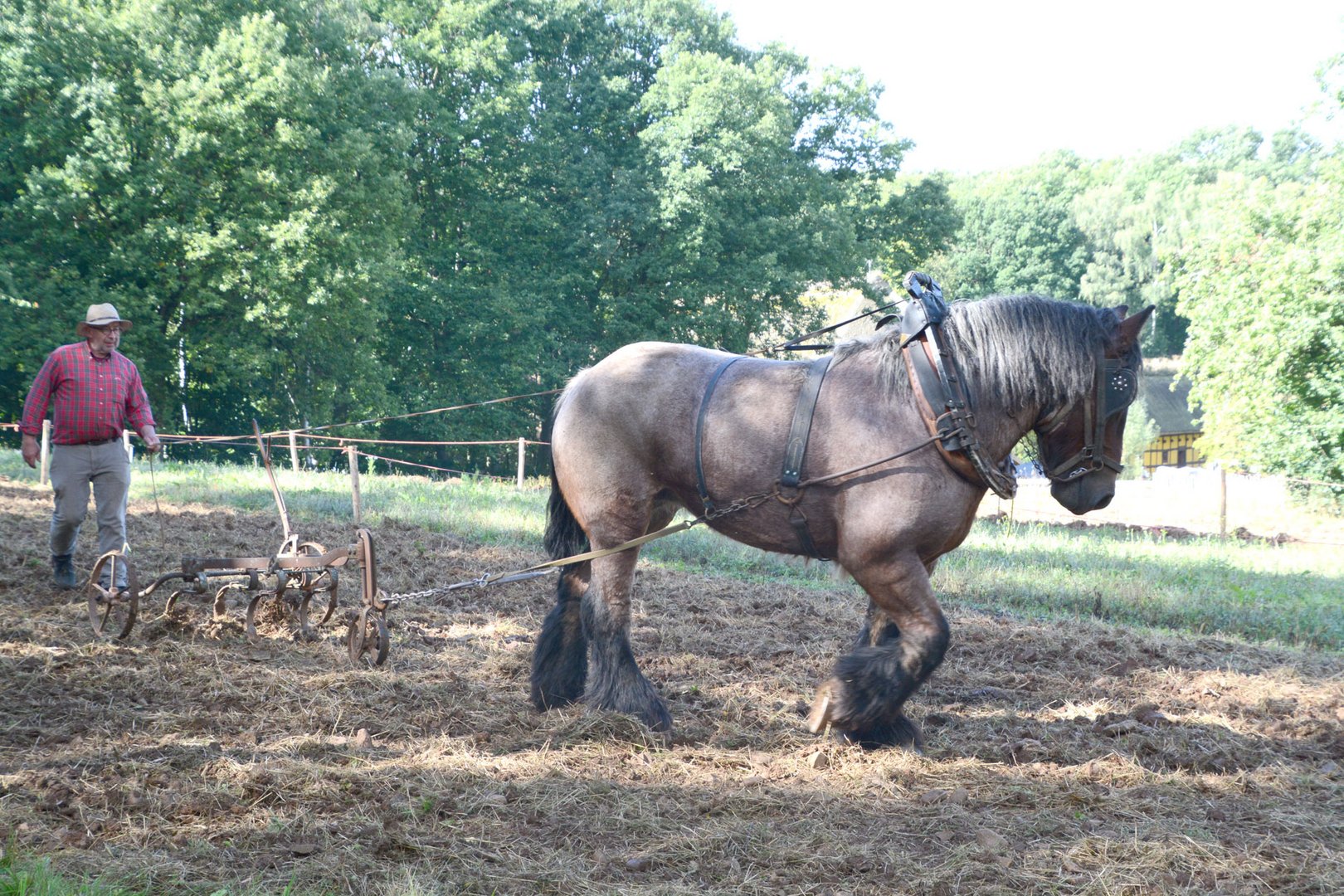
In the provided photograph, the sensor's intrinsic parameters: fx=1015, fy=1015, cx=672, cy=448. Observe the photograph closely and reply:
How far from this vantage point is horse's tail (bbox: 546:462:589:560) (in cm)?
514

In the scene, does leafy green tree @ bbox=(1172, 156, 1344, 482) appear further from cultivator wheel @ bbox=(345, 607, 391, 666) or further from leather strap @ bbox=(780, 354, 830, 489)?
cultivator wheel @ bbox=(345, 607, 391, 666)

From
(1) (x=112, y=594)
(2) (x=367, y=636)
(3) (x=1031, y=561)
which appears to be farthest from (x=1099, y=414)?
(3) (x=1031, y=561)

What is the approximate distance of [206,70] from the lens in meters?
22.9

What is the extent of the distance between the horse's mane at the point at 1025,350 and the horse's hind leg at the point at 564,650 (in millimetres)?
1824

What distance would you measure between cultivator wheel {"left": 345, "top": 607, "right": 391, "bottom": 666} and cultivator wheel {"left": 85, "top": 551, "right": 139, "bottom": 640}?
1206 mm

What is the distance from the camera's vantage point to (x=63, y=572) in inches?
271

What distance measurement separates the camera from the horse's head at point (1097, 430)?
4242mm

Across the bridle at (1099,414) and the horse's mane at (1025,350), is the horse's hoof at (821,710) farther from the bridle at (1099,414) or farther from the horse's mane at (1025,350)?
the bridle at (1099,414)

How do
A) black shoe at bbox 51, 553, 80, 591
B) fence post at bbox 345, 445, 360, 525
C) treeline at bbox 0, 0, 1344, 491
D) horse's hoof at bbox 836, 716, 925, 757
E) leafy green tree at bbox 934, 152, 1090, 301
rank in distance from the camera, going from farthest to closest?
leafy green tree at bbox 934, 152, 1090, 301 → treeline at bbox 0, 0, 1344, 491 → fence post at bbox 345, 445, 360, 525 → black shoe at bbox 51, 553, 80, 591 → horse's hoof at bbox 836, 716, 925, 757

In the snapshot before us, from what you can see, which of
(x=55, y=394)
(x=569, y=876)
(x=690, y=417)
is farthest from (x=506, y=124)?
(x=569, y=876)

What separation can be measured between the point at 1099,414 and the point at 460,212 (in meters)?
28.8

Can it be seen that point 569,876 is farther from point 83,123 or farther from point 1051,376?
point 83,123

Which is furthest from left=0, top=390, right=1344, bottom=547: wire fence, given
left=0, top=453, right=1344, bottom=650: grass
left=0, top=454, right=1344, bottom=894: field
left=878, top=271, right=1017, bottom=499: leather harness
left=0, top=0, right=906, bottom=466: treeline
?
left=878, top=271, right=1017, bottom=499: leather harness

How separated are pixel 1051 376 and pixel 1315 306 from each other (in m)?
19.7
